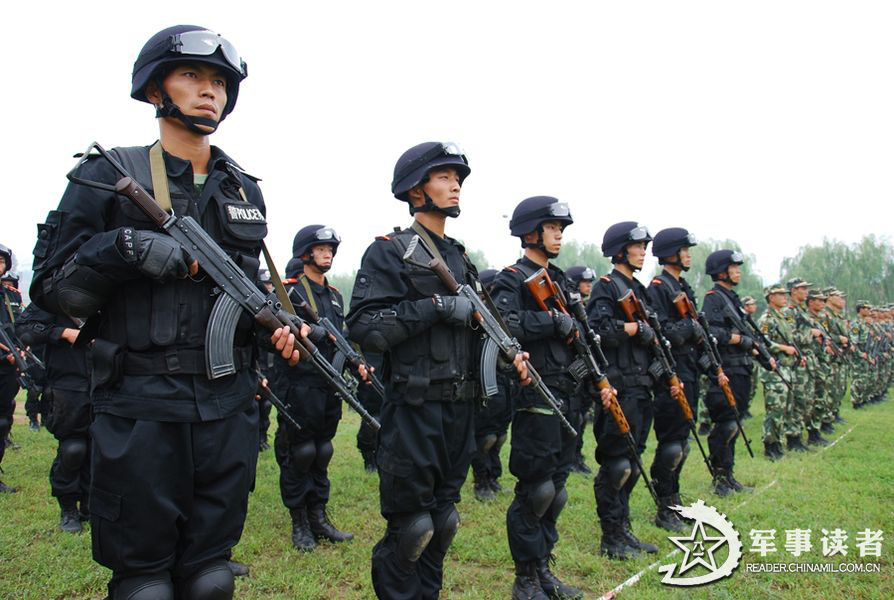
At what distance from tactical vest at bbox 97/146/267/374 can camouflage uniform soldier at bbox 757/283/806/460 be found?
9220 mm

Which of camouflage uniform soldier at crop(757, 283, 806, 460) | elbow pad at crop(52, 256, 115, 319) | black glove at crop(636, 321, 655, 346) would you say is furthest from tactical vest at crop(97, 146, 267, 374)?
camouflage uniform soldier at crop(757, 283, 806, 460)

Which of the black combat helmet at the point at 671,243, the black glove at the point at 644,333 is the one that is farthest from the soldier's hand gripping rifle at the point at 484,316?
the black combat helmet at the point at 671,243

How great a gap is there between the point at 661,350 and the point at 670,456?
3.72ft

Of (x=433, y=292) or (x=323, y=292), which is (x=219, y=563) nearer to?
(x=433, y=292)

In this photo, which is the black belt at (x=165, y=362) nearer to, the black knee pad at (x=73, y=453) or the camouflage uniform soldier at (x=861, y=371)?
the black knee pad at (x=73, y=453)

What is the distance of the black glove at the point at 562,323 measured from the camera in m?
4.78

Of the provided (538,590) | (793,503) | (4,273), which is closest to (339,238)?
(538,590)

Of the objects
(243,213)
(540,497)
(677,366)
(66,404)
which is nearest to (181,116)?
(243,213)

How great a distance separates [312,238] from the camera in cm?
621

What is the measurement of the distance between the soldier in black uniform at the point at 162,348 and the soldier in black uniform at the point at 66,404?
3.53 meters

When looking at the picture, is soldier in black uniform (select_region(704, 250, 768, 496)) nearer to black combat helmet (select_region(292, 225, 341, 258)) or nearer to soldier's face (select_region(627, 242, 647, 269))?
soldier's face (select_region(627, 242, 647, 269))

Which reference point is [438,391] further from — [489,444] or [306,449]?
[489,444]

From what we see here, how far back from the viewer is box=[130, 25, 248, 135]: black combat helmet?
8.41 feet

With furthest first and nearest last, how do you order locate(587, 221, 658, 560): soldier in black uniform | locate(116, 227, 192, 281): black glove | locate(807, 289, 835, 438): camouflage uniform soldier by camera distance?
locate(807, 289, 835, 438): camouflage uniform soldier < locate(587, 221, 658, 560): soldier in black uniform < locate(116, 227, 192, 281): black glove
